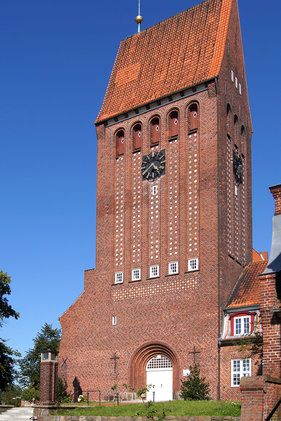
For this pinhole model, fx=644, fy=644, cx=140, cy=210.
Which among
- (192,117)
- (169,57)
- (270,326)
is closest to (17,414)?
(192,117)

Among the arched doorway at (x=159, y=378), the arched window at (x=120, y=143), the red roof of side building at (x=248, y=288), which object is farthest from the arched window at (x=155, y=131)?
the arched doorway at (x=159, y=378)

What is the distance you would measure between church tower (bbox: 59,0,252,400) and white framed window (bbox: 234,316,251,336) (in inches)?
37.3

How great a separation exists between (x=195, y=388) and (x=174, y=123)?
16519 millimetres

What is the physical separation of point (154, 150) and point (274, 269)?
75.6ft

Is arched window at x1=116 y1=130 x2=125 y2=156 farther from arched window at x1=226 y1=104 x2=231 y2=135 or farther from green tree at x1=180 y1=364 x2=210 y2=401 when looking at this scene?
green tree at x1=180 y1=364 x2=210 y2=401

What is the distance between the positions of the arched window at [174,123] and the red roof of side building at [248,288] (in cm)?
954

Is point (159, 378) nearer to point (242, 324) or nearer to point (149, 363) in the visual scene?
point (149, 363)

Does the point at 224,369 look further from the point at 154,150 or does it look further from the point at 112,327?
the point at 154,150

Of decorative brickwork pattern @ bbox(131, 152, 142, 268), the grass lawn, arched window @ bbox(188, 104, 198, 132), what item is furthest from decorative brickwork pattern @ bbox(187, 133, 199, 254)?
the grass lawn

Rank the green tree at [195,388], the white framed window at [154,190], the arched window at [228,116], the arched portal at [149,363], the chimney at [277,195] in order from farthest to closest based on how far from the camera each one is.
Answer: the arched window at [228,116], the white framed window at [154,190], the arched portal at [149,363], the green tree at [195,388], the chimney at [277,195]

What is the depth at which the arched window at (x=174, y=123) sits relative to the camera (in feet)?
133

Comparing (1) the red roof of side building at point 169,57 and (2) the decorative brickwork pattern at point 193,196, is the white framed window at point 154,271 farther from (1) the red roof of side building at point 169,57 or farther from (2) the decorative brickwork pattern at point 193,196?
(1) the red roof of side building at point 169,57

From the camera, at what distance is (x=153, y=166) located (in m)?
40.6

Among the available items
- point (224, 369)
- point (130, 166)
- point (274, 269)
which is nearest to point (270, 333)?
point (274, 269)
